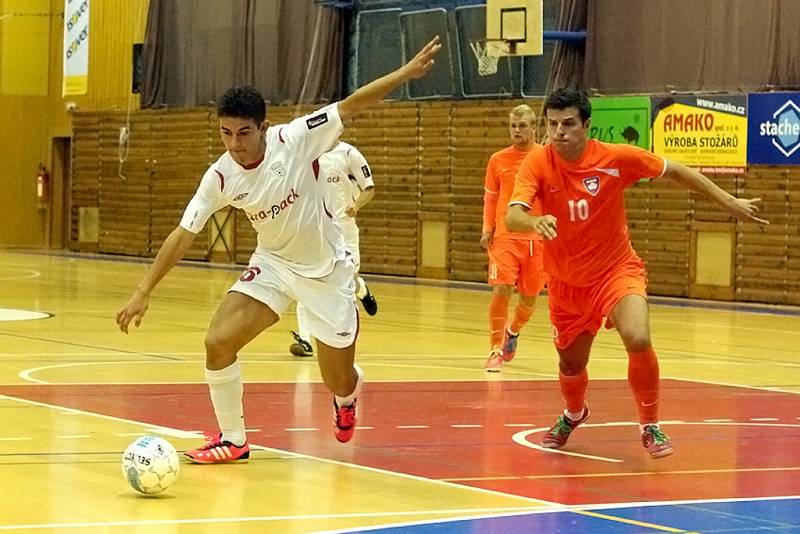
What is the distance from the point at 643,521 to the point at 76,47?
34302mm

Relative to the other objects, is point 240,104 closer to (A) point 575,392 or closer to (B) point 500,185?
(A) point 575,392

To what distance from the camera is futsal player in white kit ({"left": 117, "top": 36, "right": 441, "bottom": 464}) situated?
26.9 ft

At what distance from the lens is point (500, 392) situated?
12.1m

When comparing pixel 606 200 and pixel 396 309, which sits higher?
pixel 606 200

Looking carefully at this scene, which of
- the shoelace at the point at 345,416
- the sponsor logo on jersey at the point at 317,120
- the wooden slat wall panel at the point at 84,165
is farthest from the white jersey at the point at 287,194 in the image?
the wooden slat wall panel at the point at 84,165

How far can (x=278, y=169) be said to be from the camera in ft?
27.6

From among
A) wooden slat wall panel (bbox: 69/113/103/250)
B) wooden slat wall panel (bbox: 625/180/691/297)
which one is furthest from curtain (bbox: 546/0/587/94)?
wooden slat wall panel (bbox: 69/113/103/250)

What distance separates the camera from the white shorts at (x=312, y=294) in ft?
28.2

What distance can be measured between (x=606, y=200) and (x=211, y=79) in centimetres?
2644

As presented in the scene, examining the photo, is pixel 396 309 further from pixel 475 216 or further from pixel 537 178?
pixel 537 178

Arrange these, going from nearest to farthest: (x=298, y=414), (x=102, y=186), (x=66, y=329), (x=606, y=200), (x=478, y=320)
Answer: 1. (x=606, y=200)
2. (x=298, y=414)
3. (x=66, y=329)
4. (x=478, y=320)
5. (x=102, y=186)

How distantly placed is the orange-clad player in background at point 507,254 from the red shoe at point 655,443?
17.1 feet

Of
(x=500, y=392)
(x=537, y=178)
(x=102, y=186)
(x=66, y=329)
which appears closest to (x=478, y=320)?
(x=66, y=329)

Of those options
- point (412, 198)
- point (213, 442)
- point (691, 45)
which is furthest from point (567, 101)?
point (412, 198)
